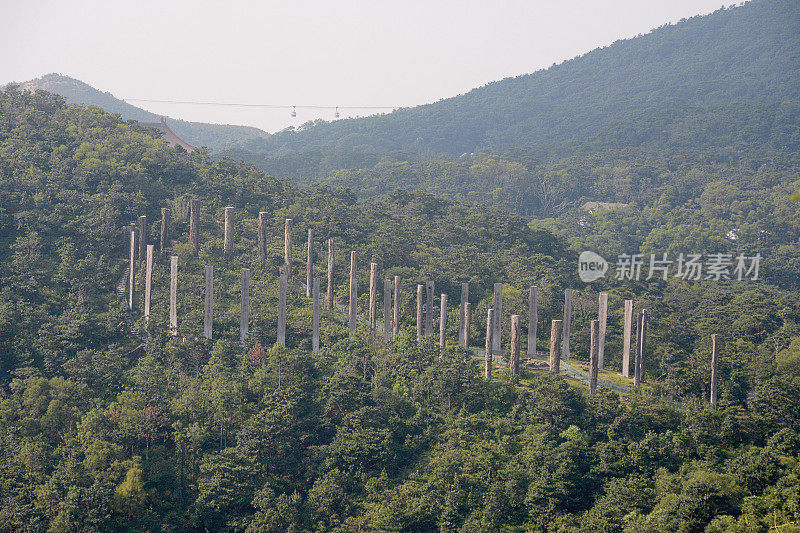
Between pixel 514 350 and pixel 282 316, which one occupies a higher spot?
pixel 282 316

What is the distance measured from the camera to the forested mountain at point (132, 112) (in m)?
106

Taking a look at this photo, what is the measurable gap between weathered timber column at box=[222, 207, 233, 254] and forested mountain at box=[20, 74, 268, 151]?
54316 mm

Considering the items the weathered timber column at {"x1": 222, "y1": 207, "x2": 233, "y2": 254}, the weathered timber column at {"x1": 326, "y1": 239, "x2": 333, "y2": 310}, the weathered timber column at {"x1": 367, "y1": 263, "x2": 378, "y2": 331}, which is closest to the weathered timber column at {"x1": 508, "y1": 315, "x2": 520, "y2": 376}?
the weathered timber column at {"x1": 367, "y1": 263, "x2": 378, "y2": 331}

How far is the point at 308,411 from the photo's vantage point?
2552 centimetres

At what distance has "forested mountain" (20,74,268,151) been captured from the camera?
106188 mm

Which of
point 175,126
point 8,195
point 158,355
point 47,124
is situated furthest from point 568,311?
point 175,126

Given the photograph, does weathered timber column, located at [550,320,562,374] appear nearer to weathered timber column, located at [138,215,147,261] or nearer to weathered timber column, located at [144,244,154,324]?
weathered timber column, located at [144,244,154,324]

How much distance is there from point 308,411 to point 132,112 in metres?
101

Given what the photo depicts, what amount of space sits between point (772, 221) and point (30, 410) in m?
61.5

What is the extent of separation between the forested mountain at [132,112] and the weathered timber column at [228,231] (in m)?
54.3

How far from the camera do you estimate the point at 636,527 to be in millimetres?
19781

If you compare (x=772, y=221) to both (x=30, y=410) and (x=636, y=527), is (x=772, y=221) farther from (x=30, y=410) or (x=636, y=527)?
(x=30, y=410)

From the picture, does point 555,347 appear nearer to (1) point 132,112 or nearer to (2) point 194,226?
(2) point 194,226

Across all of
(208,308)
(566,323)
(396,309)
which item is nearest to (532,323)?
(566,323)
